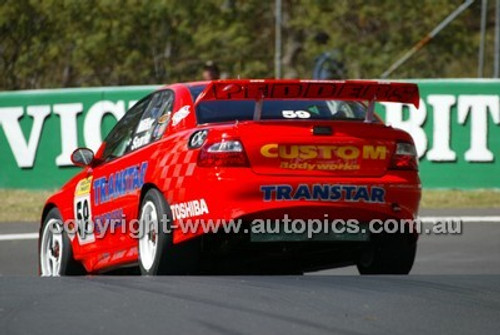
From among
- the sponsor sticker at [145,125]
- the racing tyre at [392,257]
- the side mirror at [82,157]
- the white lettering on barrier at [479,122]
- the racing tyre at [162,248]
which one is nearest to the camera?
the racing tyre at [162,248]

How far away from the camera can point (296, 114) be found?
356 inches

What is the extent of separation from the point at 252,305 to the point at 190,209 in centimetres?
172

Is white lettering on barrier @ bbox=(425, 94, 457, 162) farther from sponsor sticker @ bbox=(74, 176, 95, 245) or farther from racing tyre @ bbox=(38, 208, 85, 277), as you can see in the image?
sponsor sticker @ bbox=(74, 176, 95, 245)

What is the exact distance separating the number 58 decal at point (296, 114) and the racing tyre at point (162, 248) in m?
0.92

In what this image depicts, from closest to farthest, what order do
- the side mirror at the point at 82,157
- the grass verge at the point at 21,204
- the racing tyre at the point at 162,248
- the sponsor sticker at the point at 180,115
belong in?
the racing tyre at the point at 162,248
the sponsor sticker at the point at 180,115
the side mirror at the point at 82,157
the grass verge at the point at 21,204

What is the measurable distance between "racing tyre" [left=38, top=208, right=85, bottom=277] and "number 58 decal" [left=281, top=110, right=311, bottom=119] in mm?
2111

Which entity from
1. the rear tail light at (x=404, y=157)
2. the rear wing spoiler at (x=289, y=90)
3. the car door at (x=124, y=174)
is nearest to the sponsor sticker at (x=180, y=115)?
the car door at (x=124, y=174)

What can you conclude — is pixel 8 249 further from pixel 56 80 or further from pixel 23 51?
pixel 56 80

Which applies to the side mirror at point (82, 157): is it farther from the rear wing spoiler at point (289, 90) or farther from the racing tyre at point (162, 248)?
the rear wing spoiler at point (289, 90)

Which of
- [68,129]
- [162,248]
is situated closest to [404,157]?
[162,248]

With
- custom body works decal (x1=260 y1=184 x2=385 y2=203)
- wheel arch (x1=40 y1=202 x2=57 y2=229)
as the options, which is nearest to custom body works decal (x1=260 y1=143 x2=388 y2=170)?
custom body works decal (x1=260 y1=184 x2=385 y2=203)

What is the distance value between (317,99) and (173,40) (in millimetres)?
22836

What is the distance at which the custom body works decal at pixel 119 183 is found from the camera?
9242 millimetres

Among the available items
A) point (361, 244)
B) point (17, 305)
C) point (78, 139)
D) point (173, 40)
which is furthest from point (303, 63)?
point (17, 305)
